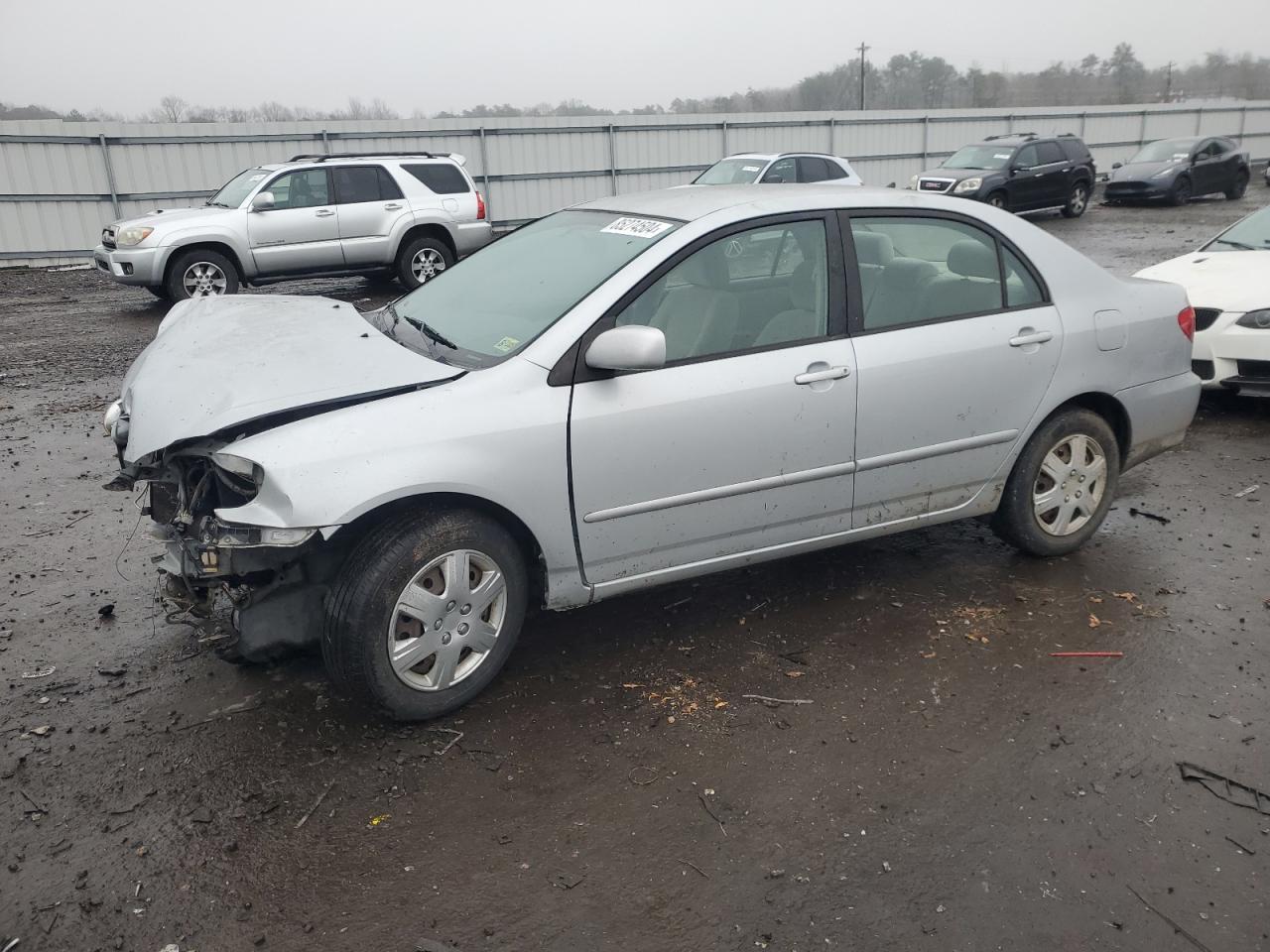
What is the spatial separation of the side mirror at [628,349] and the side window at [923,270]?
3.61 ft

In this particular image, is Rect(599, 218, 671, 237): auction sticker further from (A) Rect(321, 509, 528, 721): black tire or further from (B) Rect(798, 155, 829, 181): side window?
(B) Rect(798, 155, 829, 181): side window

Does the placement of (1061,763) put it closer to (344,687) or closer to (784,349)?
(784,349)

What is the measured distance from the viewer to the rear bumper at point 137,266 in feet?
38.4

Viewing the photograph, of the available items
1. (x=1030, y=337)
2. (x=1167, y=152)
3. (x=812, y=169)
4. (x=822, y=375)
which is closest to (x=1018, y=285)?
(x=1030, y=337)

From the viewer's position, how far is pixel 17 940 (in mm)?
2553

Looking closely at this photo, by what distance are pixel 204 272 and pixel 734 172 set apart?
8701mm

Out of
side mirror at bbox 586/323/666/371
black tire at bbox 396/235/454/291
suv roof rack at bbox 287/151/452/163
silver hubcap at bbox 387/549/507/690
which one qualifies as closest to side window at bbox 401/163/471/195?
suv roof rack at bbox 287/151/452/163

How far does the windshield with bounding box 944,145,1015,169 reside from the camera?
20.5 metres

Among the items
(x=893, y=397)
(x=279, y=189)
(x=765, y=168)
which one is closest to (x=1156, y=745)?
(x=893, y=397)

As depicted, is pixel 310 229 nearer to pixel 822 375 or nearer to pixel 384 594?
pixel 822 375

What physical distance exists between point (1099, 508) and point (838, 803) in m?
2.44

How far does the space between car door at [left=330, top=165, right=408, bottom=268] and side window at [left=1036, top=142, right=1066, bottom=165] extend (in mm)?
14165

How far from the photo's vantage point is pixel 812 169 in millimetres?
16906

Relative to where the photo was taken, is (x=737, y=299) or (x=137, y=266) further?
(x=137, y=266)
